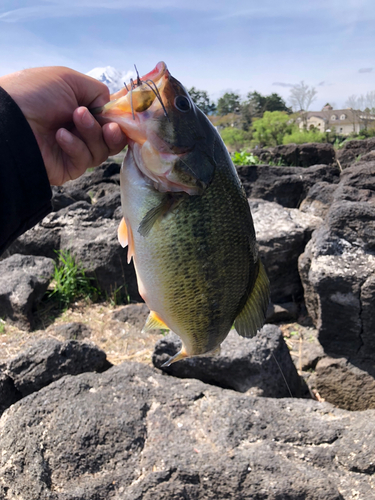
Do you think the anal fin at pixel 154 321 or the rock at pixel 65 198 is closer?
the anal fin at pixel 154 321

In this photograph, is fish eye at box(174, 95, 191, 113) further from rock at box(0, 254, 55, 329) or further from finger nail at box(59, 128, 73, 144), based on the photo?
rock at box(0, 254, 55, 329)

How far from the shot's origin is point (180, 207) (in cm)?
147

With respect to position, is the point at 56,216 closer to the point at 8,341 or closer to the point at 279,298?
the point at 8,341

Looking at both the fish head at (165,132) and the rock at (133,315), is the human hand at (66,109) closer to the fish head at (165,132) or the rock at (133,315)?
the fish head at (165,132)

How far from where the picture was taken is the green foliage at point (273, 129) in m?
33.8

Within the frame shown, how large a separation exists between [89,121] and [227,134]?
147 ft

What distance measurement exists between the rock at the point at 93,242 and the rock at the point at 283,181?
9.70 ft

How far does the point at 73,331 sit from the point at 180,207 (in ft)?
13.2

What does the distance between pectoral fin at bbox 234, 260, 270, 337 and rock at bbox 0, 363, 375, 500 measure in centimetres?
116

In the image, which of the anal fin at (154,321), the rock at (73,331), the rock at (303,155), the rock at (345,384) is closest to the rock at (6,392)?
the rock at (73,331)

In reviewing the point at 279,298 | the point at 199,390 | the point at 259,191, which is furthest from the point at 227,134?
the point at 199,390

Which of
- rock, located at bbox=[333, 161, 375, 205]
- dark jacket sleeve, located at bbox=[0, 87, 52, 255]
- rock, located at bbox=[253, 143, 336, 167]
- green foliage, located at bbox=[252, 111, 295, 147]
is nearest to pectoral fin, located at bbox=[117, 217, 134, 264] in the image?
dark jacket sleeve, located at bbox=[0, 87, 52, 255]

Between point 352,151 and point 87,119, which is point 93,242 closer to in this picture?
point 87,119

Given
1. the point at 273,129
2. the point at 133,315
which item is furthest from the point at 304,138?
the point at 133,315
